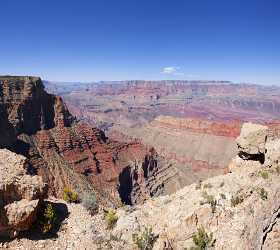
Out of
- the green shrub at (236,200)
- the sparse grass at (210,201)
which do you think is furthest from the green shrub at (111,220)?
the green shrub at (236,200)

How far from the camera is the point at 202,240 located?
45.6 feet

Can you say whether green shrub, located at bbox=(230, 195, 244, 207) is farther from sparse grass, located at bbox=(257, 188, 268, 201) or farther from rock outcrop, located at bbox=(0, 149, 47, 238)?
rock outcrop, located at bbox=(0, 149, 47, 238)

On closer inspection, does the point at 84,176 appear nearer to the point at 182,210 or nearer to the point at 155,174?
the point at 155,174

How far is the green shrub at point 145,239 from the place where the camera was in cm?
1426

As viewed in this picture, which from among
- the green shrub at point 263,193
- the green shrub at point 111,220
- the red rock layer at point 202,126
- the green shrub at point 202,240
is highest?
the green shrub at point 263,193

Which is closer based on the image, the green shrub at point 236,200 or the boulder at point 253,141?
the green shrub at point 236,200

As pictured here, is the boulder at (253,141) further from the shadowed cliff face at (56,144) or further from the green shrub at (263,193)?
the shadowed cliff face at (56,144)

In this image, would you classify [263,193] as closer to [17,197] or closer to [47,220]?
[47,220]

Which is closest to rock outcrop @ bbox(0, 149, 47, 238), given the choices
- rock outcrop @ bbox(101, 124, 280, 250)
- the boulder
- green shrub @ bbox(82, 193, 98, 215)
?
green shrub @ bbox(82, 193, 98, 215)

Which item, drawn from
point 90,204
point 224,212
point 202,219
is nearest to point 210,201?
point 224,212

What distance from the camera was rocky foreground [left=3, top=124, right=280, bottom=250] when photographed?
13766mm

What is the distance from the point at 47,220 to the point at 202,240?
680 cm

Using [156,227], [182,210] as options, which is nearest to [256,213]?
[182,210]

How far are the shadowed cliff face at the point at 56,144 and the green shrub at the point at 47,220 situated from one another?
35062mm
